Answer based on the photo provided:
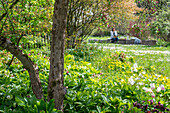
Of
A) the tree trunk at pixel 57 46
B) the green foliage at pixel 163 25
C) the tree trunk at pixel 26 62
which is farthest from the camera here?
the green foliage at pixel 163 25

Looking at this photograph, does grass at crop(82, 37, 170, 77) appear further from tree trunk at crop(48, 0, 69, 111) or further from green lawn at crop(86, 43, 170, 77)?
tree trunk at crop(48, 0, 69, 111)

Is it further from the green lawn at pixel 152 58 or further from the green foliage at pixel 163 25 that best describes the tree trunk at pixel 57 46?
the green foliage at pixel 163 25

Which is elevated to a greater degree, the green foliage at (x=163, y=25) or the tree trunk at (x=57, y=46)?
the green foliage at (x=163, y=25)

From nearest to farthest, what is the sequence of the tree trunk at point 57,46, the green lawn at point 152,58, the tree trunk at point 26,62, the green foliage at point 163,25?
the tree trunk at point 57,46
the tree trunk at point 26,62
the green lawn at point 152,58
the green foliage at point 163,25

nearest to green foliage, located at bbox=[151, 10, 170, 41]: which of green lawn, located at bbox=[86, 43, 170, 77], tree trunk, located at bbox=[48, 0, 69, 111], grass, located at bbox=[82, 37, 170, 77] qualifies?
green lawn, located at bbox=[86, 43, 170, 77]

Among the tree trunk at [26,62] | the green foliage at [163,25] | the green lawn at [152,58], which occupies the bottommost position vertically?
the green lawn at [152,58]

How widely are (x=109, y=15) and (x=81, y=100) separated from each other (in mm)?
5276

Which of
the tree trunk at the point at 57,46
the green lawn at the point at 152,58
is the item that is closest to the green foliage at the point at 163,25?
the green lawn at the point at 152,58

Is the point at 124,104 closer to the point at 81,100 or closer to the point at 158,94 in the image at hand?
the point at 81,100

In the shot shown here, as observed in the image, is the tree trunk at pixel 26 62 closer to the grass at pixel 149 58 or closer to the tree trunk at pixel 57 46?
the tree trunk at pixel 57 46

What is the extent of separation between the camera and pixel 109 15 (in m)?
7.45

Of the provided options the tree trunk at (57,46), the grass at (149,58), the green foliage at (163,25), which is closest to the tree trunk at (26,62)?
the tree trunk at (57,46)

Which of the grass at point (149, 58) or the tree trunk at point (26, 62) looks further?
the grass at point (149, 58)

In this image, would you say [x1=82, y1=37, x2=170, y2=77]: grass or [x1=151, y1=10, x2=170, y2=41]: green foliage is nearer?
[x1=82, y1=37, x2=170, y2=77]: grass
